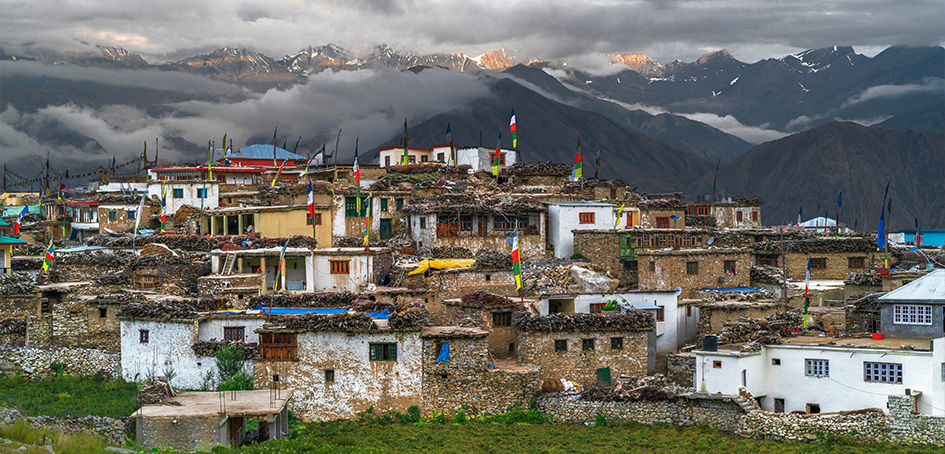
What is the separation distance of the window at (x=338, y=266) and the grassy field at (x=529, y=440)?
41.2ft

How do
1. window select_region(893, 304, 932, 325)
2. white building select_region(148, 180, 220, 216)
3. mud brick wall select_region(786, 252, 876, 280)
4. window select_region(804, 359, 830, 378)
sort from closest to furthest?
window select_region(804, 359, 830, 378) < window select_region(893, 304, 932, 325) < mud brick wall select_region(786, 252, 876, 280) < white building select_region(148, 180, 220, 216)

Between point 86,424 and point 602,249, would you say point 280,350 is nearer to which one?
point 86,424

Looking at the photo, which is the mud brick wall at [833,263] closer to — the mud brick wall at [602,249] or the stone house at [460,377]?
the mud brick wall at [602,249]

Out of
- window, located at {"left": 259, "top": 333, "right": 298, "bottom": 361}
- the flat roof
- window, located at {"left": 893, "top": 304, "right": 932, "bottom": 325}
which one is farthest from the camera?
window, located at {"left": 893, "top": 304, "right": 932, "bottom": 325}

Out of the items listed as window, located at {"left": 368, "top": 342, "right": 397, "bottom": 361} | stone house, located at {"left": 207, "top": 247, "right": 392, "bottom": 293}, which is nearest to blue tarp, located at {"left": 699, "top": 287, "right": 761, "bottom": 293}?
stone house, located at {"left": 207, "top": 247, "right": 392, "bottom": 293}

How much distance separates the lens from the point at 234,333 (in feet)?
116

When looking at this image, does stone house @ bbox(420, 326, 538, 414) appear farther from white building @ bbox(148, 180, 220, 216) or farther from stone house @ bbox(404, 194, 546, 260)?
white building @ bbox(148, 180, 220, 216)

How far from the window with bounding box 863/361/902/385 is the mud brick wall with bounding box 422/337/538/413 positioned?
1240cm

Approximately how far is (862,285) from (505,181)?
27975mm

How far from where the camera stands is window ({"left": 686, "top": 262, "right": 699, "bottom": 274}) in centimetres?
4666

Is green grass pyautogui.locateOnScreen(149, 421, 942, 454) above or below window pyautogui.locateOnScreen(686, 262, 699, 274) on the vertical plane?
below

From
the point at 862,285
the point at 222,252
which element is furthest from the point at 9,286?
the point at 862,285

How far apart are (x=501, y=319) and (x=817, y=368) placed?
12406 millimetres

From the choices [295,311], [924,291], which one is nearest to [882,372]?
[924,291]
